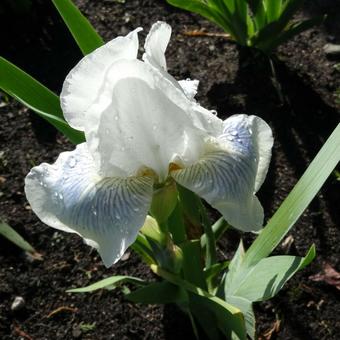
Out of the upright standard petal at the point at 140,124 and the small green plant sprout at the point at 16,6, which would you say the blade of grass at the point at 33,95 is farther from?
the small green plant sprout at the point at 16,6

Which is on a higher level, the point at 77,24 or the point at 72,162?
the point at 77,24

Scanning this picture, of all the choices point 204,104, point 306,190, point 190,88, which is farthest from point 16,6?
point 306,190

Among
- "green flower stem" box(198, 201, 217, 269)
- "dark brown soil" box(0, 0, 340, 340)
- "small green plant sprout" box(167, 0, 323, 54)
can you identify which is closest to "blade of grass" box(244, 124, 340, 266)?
"green flower stem" box(198, 201, 217, 269)

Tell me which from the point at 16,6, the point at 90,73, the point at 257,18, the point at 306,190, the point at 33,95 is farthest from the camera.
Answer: the point at 16,6

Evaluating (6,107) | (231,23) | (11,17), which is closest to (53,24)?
(11,17)

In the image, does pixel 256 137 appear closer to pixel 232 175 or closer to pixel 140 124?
pixel 232 175

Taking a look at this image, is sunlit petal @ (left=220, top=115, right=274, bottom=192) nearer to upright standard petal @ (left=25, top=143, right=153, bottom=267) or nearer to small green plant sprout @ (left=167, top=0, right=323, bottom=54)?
upright standard petal @ (left=25, top=143, right=153, bottom=267)

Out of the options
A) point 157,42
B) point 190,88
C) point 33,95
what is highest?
point 157,42
